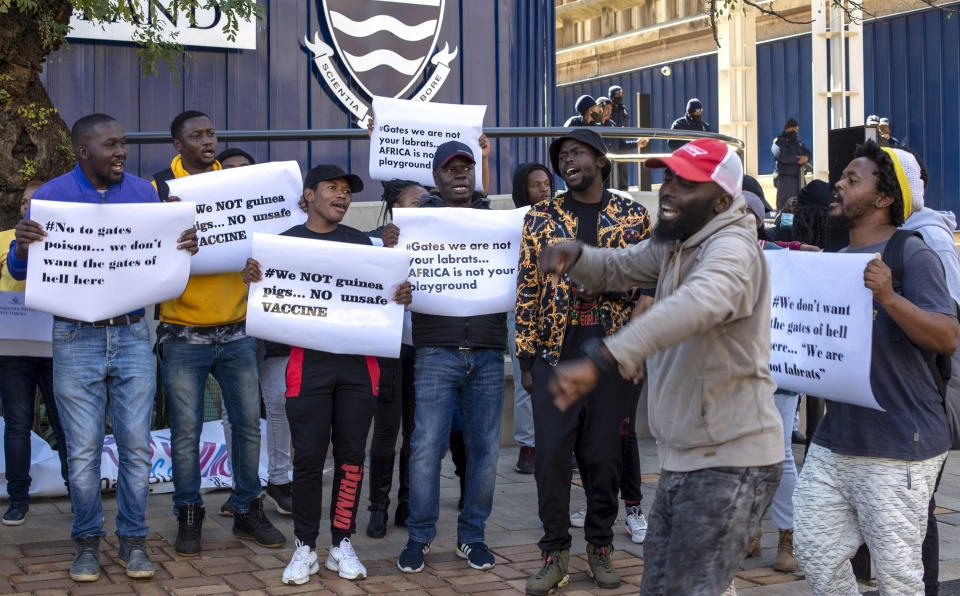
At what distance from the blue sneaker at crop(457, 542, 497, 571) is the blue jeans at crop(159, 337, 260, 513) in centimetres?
126

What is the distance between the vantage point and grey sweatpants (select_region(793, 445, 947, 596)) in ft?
13.3

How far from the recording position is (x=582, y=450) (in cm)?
543

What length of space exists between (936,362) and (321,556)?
127 inches

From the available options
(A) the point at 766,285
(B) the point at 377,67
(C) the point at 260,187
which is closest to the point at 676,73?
(B) the point at 377,67

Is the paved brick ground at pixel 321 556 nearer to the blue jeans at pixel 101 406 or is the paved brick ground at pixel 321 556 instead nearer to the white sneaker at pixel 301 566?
the white sneaker at pixel 301 566

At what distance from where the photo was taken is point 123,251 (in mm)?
5391

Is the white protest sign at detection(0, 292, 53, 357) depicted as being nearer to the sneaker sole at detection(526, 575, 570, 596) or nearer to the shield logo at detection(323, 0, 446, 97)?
the sneaker sole at detection(526, 575, 570, 596)

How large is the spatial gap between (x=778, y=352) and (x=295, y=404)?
2337mm

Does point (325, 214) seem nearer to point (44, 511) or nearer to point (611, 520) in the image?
point (611, 520)

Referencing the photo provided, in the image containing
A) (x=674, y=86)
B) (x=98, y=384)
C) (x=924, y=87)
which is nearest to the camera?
(x=98, y=384)

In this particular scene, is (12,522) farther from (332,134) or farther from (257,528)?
(332,134)

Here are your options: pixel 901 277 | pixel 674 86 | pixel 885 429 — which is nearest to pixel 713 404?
pixel 885 429

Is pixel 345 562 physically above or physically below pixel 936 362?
below

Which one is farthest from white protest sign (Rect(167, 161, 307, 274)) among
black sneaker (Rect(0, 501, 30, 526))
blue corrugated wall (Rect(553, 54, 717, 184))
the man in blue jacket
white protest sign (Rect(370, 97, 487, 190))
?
blue corrugated wall (Rect(553, 54, 717, 184))
